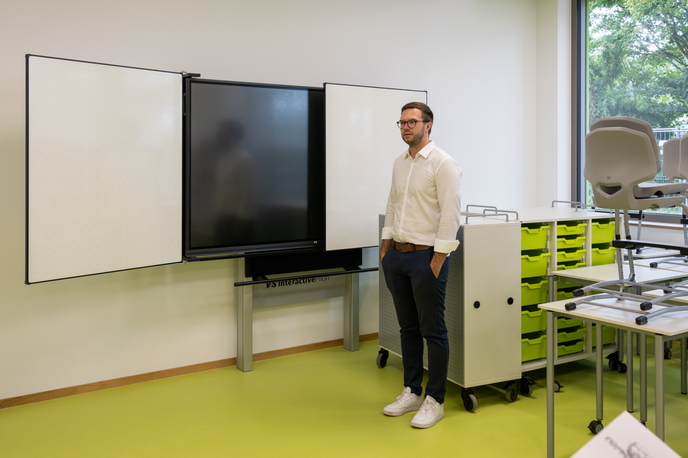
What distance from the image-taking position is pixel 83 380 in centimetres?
336

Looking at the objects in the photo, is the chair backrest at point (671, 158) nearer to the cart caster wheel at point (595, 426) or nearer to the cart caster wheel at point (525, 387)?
the cart caster wheel at point (525, 387)

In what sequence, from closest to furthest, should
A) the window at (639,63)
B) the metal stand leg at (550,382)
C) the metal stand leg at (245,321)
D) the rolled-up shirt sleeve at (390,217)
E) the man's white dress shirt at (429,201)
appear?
the metal stand leg at (550,382) → the man's white dress shirt at (429,201) → the rolled-up shirt sleeve at (390,217) → the metal stand leg at (245,321) → the window at (639,63)

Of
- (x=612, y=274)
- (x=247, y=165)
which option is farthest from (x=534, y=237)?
(x=247, y=165)

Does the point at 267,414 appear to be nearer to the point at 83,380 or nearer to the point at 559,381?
the point at 83,380

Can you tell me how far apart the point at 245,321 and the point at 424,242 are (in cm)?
160

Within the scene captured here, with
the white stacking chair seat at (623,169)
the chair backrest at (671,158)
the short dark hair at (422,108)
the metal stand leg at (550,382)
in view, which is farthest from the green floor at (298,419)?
the short dark hair at (422,108)

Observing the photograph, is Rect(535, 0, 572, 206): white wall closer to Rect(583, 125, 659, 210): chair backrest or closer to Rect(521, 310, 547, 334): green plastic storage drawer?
Rect(521, 310, 547, 334): green plastic storage drawer

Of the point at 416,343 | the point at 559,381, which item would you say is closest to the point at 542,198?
the point at 559,381

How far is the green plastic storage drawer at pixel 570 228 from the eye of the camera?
3.41 meters

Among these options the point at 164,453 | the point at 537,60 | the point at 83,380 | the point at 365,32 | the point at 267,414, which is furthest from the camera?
the point at 537,60

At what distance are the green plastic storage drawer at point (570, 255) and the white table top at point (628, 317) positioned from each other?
41.6 inches

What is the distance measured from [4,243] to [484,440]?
3.00 metres

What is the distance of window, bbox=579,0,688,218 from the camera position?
Result: 14.7ft

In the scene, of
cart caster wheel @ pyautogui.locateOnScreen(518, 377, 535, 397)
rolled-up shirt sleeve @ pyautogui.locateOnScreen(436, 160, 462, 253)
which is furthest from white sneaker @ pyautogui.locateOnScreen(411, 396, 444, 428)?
rolled-up shirt sleeve @ pyautogui.locateOnScreen(436, 160, 462, 253)
